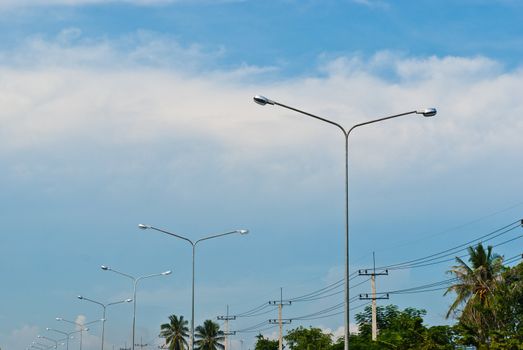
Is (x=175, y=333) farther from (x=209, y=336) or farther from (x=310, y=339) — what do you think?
(x=310, y=339)

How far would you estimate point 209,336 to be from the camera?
6609 inches

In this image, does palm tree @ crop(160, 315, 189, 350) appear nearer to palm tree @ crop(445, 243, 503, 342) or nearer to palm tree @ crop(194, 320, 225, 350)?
palm tree @ crop(194, 320, 225, 350)

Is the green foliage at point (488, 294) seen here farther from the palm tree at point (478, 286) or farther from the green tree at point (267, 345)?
the green tree at point (267, 345)

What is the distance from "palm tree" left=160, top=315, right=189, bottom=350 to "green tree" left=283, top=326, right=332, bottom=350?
2052 inches

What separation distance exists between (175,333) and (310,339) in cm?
6153

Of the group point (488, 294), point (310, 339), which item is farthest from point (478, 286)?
point (310, 339)

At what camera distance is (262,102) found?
34406 mm

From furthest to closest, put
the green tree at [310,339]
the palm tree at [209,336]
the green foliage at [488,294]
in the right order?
the palm tree at [209,336] < the green tree at [310,339] < the green foliage at [488,294]

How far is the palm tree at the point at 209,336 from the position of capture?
167m

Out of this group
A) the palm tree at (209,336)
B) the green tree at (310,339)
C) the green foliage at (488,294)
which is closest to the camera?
the green foliage at (488,294)

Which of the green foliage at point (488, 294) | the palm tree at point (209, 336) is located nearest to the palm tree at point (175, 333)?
the palm tree at point (209, 336)

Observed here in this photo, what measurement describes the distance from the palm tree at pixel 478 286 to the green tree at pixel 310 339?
37.5 metres

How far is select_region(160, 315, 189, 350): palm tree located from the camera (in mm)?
174625

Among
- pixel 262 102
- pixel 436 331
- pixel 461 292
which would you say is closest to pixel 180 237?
pixel 436 331
